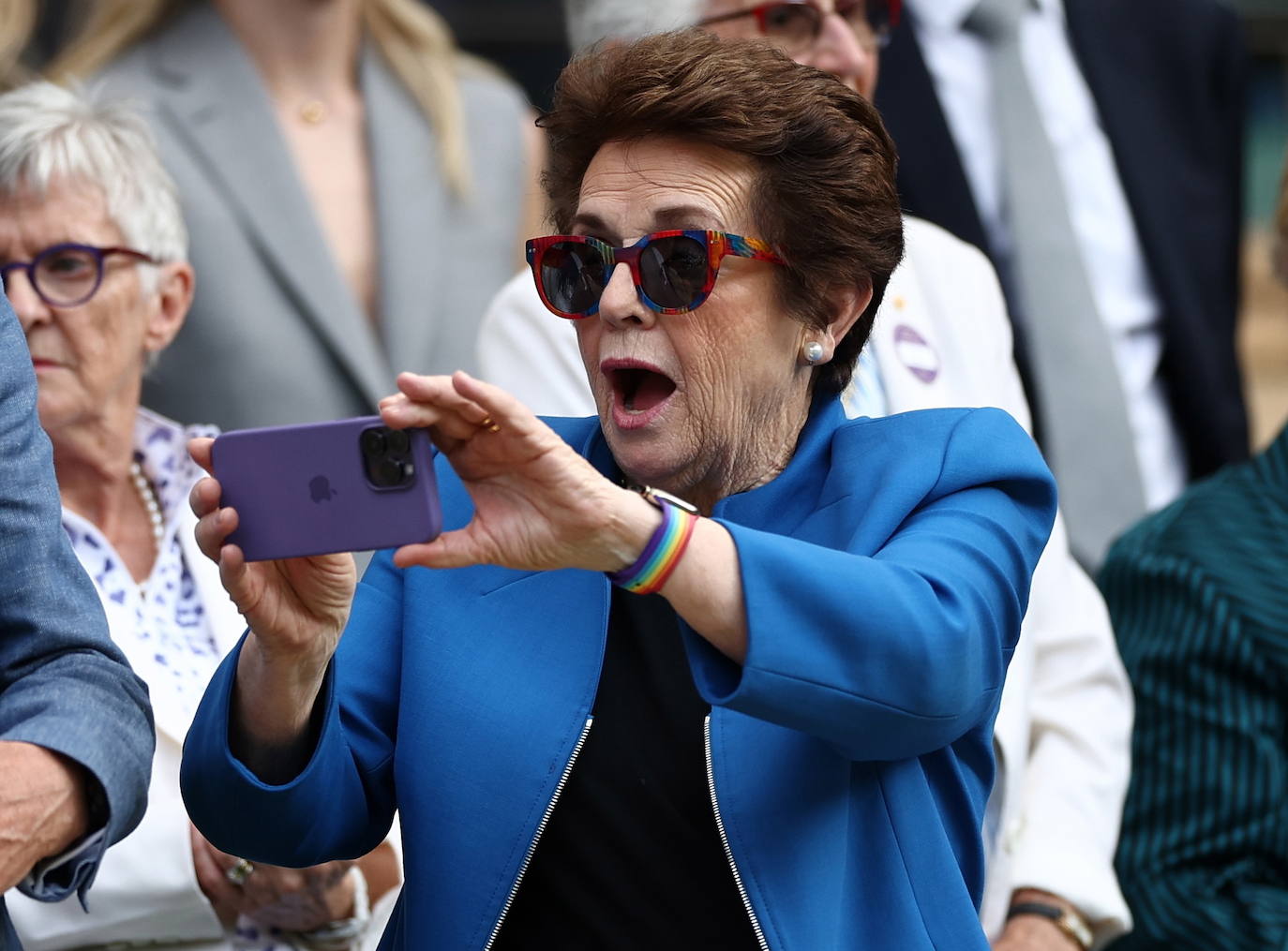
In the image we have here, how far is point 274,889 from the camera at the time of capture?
260 cm

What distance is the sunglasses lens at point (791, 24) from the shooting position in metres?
3.17

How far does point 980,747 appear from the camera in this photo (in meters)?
2.16

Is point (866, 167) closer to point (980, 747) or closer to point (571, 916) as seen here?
point (980, 747)

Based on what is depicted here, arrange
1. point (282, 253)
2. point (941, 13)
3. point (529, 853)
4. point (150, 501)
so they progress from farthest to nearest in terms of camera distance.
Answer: point (941, 13) < point (282, 253) < point (150, 501) < point (529, 853)

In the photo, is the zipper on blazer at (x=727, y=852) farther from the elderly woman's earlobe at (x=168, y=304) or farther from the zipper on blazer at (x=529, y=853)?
the elderly woman's earlobe at (x=168, y=304)

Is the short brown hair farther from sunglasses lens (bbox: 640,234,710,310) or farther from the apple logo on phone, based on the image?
the apple logo on phone

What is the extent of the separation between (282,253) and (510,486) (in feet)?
6.08

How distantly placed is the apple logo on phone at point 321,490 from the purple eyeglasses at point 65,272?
1183 mm

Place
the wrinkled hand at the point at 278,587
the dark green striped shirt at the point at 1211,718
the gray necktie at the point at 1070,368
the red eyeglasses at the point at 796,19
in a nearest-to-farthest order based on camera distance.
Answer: the wrinkled hand at the point at 278,587, the dark green striped shirt at the point at 1211,718, the red eyeglasses at the point at 796,19, the gray necktie at the point at 1070,368

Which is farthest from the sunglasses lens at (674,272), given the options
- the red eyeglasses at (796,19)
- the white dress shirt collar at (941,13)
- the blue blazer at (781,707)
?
the white dress shirt collar at (941,13)

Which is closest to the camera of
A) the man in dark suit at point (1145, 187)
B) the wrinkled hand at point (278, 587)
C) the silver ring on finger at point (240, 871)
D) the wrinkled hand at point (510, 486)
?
the wrinkled hand at point (510, 486)

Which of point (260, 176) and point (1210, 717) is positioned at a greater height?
point (260, 176)

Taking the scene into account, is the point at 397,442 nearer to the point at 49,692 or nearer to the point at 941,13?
the point at 49,692

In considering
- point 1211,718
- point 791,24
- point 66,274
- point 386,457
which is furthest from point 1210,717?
point 66,274
